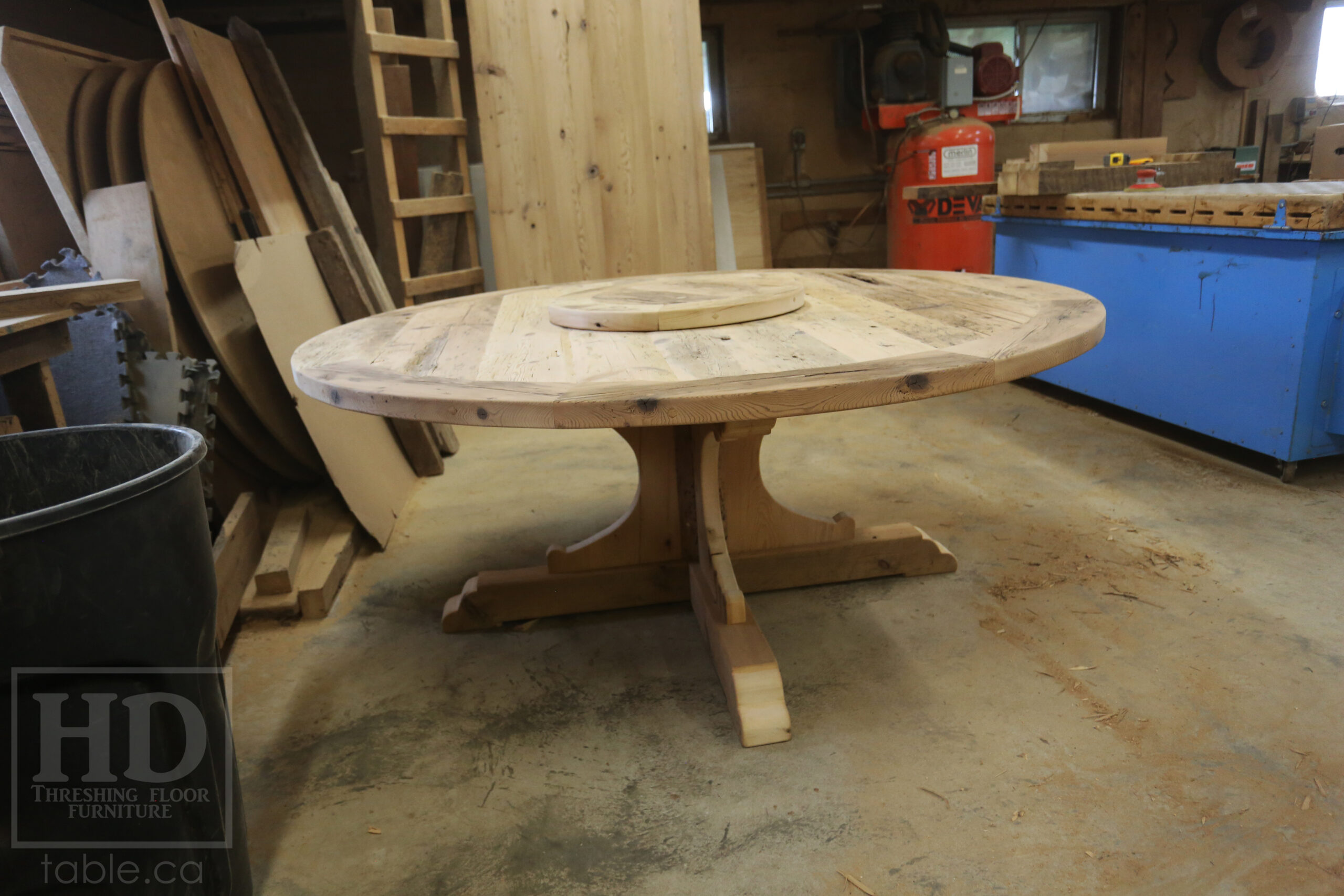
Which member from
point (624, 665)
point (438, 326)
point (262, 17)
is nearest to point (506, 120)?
point (438, 326)

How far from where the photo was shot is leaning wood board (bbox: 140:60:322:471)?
8.19 feet

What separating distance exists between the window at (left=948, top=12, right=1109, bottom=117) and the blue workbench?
3938mm

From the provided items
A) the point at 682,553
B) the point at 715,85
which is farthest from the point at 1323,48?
the point at 682,553

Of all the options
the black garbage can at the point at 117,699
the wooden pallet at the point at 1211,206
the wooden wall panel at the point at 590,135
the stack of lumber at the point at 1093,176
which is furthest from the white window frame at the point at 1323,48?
the black garbage can at the point at 117,699

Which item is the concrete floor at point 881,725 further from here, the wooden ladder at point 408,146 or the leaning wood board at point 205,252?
the wooden ladder at point 408,146

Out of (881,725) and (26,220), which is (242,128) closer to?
(26,220)

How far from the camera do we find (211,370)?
2.20 metres

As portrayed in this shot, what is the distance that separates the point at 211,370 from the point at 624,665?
4.23ft

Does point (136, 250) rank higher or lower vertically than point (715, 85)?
lower

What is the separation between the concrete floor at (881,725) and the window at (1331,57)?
652 cm

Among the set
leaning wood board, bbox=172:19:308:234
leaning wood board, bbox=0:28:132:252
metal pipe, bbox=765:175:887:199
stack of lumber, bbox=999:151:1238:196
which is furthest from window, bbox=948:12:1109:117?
leaning wood board, bbox=0:28:132:252

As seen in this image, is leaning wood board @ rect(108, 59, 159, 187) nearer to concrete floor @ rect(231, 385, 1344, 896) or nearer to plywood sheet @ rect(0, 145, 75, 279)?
plywood sheet @ rect(0, 145, 75, 279)

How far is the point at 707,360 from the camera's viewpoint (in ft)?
4.26

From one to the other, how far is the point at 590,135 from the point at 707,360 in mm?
2785
